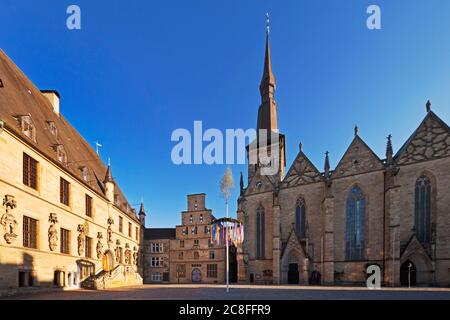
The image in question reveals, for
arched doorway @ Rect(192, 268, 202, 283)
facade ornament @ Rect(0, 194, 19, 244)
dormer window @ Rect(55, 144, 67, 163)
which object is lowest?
arched doorway @ Rect(192, 268, 202, 283)

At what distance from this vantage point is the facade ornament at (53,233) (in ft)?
60.2

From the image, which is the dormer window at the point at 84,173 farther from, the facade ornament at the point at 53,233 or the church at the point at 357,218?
the church at the point at 357,218

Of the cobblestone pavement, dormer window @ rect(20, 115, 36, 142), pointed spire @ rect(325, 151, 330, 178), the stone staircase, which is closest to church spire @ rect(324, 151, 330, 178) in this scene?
pointed spire @ rect(325, 151, 330, 178)

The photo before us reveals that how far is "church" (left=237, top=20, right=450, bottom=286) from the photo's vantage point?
90.4ft

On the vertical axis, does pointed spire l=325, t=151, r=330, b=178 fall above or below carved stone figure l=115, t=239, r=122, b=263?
above

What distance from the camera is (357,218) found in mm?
31688

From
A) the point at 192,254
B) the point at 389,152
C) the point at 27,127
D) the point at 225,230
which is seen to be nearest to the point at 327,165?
the point at 389,152

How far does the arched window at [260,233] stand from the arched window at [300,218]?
196 inches

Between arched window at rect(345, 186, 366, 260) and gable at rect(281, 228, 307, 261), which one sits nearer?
arched window at rect(345, 186, 366, 260)

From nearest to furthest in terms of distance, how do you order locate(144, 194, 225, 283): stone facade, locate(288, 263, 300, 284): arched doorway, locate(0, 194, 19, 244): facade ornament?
1. locate(0, 194, 19, 244): facade ornament
2. locate(288, 263, 300, 284): arched doorway
3. locate(144, 194, 225, 283): stone facade

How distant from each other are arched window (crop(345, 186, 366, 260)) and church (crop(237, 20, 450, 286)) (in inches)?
3.9

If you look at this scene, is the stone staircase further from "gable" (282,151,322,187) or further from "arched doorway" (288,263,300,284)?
"gable" (282,151,322,187)

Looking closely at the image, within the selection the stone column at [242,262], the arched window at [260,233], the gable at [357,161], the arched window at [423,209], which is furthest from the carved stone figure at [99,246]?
the arched window at [423,209]
